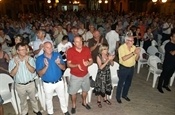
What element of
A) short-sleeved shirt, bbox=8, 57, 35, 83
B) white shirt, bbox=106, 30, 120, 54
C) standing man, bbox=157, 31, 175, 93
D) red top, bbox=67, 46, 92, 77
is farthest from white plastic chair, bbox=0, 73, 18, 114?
standing man, bbox=157, 31, 175, 93

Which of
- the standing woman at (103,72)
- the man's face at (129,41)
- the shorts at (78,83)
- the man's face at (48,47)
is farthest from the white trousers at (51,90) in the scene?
the man's face at (129,41)

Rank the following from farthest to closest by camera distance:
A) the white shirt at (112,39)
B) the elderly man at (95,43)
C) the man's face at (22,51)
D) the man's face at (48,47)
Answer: the white shirt at (112,39) → the elderly man at (95,43) → the man's face at (48,47) → the man's face at (22,51)

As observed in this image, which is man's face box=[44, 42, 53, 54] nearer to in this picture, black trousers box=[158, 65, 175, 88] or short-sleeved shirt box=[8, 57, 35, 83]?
short-sleeved shirt box=[8, 57, 35, 83]

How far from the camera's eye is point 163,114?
5391 millimetres

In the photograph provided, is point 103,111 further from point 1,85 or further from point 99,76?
point 1,85

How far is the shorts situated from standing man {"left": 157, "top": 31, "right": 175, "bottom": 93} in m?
2.50

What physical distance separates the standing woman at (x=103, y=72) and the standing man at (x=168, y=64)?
1.86 m

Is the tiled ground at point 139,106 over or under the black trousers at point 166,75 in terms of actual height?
under

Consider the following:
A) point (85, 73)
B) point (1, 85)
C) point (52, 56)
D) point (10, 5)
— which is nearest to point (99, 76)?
point (85, 73)

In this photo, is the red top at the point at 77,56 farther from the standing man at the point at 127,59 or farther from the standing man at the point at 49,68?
the standing man at the point at 127,59

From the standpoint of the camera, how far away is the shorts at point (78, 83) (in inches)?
196

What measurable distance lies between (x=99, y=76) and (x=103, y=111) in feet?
3.35

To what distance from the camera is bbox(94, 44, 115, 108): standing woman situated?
500cm

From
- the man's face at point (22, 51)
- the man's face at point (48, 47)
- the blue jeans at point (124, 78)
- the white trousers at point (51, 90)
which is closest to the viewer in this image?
the man's face at point (22, 51)
